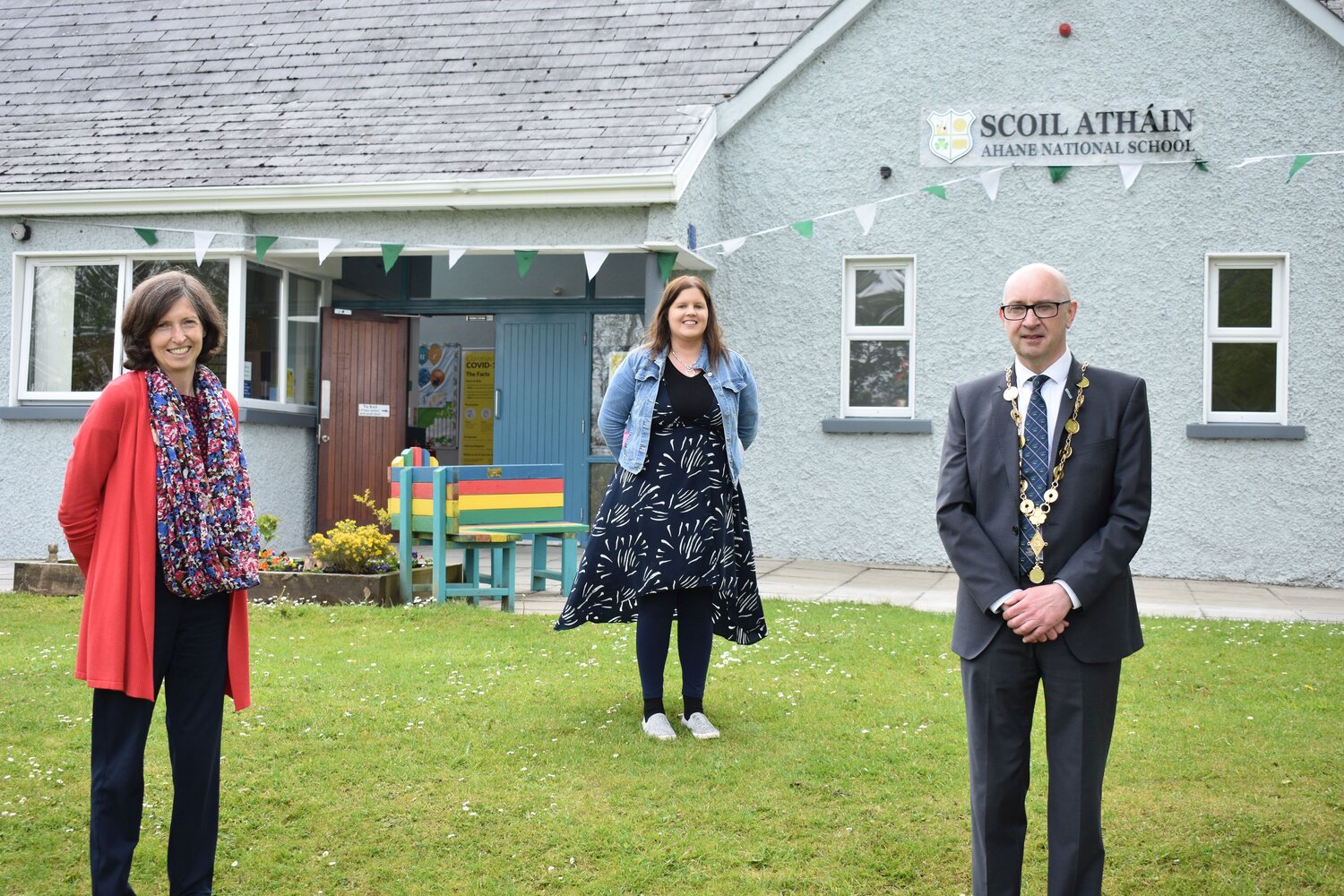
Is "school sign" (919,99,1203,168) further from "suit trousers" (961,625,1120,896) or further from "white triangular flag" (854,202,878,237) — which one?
"suit trousers" (961,625,1120,896)

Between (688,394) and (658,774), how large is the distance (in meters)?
1.56

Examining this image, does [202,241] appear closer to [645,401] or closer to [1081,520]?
[645,401]

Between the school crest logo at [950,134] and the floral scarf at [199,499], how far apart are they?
8817mm

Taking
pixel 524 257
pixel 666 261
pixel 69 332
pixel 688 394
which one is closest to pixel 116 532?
pixel 688 394

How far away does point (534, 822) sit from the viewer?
434 cm

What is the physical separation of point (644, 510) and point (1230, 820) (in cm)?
248

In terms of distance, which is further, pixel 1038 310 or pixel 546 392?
pixel 546 392

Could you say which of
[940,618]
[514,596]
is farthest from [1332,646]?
[514,596]

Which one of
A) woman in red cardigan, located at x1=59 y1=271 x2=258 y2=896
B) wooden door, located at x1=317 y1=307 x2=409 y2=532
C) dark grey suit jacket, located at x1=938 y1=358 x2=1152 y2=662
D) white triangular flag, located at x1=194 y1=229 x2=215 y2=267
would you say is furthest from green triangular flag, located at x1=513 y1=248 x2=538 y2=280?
dark grey suit jacket, located at x1=938 y1=358 x2=1152 y2=662

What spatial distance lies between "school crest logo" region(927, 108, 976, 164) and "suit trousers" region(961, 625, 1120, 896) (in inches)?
344

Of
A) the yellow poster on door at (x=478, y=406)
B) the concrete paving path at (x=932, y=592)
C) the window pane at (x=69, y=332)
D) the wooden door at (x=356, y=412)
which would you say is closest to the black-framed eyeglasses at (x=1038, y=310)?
the concrete paving path at (x=932, y=592)

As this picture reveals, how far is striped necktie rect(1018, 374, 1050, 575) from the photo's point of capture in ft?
10.6

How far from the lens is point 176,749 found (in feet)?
11.6

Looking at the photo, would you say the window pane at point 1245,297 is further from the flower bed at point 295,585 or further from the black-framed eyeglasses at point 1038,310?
the black-framed eyeglasses at point 1038,310
